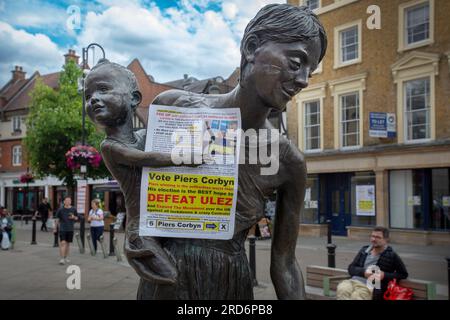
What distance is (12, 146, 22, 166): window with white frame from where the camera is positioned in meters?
38.3

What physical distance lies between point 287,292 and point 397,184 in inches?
665

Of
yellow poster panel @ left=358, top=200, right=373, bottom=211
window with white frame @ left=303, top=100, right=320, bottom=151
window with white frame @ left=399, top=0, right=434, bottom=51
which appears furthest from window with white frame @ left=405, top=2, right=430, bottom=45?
yellow poster panel @ left=358, top=200, right=373, bottom=211

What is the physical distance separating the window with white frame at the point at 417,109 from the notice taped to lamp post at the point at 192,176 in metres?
16.3

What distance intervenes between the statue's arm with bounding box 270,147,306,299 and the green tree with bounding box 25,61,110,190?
883 inches

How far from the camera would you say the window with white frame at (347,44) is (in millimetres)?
18781

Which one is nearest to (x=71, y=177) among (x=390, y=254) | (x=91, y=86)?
(x=390, y=254)

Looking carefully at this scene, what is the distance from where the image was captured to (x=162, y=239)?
1646 millimetres

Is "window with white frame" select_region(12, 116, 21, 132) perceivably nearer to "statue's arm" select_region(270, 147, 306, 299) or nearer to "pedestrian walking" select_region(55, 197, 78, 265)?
"pedestrian walking" select_region(55, 197, 78, 265)

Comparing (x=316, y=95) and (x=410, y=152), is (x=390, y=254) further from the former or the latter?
(x=316, y=95)

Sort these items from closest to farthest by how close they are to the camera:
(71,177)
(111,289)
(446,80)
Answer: (111,289) → (446,80) → (71,177)

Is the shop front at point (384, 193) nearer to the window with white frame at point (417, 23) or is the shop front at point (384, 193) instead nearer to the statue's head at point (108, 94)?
the window with white frame at point (417, 23)

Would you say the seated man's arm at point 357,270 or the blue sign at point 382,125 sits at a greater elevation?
the blue sign at point 382,125

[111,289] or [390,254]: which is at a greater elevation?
[390,254]

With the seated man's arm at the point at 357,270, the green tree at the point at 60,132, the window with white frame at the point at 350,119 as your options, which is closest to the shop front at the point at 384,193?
the window with white frame at the point at 350,119
